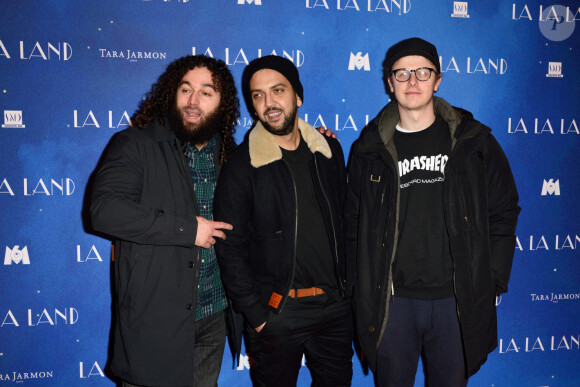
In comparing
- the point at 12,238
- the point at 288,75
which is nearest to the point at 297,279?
the point at 288,75

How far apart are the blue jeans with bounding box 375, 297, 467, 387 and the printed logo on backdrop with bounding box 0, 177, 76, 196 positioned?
2092 millimetres

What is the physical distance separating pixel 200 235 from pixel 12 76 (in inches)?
67.9

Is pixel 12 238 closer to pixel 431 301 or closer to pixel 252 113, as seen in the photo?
pixel 252 113

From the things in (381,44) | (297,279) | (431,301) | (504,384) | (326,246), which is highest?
(381,44)

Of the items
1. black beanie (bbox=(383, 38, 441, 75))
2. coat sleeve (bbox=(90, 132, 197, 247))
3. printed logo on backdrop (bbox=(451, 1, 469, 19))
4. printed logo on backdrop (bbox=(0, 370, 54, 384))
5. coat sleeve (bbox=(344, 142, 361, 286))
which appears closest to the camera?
coat sleeve (bbox=(90, 132, 197, 247))

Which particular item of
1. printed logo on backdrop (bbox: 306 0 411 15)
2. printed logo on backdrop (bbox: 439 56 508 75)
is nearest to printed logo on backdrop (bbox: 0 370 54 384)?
printed logo on backdrop (bbox: 306 0 411 15)

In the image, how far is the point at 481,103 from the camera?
2887 millimetres

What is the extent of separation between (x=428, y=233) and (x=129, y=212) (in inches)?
54.8

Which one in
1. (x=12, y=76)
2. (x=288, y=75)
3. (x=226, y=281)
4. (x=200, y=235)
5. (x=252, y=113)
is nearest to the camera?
(x=200, y=235)

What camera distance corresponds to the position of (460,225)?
6.25 feet

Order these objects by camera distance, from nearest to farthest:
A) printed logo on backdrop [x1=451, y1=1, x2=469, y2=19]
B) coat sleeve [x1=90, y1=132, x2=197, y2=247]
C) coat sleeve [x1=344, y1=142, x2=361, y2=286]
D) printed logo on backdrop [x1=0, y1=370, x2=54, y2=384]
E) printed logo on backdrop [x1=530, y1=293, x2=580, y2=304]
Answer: coat sleeve [x1=90, y1=132, x2=197, y2=247] < coat sleeve [x1=344, y1=142, x2=361, y2=286] < printed logo on backdrop [x1=0, y1=370, x2=54, y2=384] < printed logo on backdrop [x1=451, y1=1, x2=469, y2=19] < printed logo on backdrop [x1=530, y1=293, x2=580, y2=304]

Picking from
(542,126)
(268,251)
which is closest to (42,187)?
(268,251)

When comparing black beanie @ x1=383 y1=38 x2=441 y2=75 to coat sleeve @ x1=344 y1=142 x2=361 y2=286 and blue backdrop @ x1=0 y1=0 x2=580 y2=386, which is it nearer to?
coat sleeve @ x1=344 y1=142 x2=361 y2=286

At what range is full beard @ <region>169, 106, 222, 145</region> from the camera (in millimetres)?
1968
